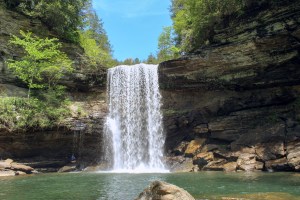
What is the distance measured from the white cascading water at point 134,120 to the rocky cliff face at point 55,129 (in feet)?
3.64

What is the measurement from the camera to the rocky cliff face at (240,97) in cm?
2292

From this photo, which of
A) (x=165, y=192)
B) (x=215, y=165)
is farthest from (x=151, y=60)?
(x=165, y=192)

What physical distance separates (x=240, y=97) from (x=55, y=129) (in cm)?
1576

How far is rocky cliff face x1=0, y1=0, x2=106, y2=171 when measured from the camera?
2567 centimetres

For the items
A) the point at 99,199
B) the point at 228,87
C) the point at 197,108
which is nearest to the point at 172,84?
the point at 197,108

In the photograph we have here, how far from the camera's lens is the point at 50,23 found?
3022 centimetres

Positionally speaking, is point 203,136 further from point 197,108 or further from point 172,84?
point 172,84

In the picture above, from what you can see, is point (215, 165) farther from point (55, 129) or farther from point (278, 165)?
point (55, 129)

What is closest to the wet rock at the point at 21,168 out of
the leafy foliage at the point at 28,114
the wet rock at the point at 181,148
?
the leafy foliage at the point at 28,114

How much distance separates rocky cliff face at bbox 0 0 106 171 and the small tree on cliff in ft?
3.03

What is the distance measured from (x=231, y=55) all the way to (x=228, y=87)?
10.3 ft

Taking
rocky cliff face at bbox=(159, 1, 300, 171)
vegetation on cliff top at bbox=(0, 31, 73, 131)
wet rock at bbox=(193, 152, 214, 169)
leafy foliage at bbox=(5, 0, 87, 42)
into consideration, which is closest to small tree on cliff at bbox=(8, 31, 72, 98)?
vegetation on cliff top at bbox=(0, 31, 73, 131)

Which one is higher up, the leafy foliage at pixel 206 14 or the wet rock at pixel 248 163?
the leafy foliage at pixel 206 14

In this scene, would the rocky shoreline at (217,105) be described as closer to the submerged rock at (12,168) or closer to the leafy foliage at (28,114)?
the leafy foliage at (28,114)
